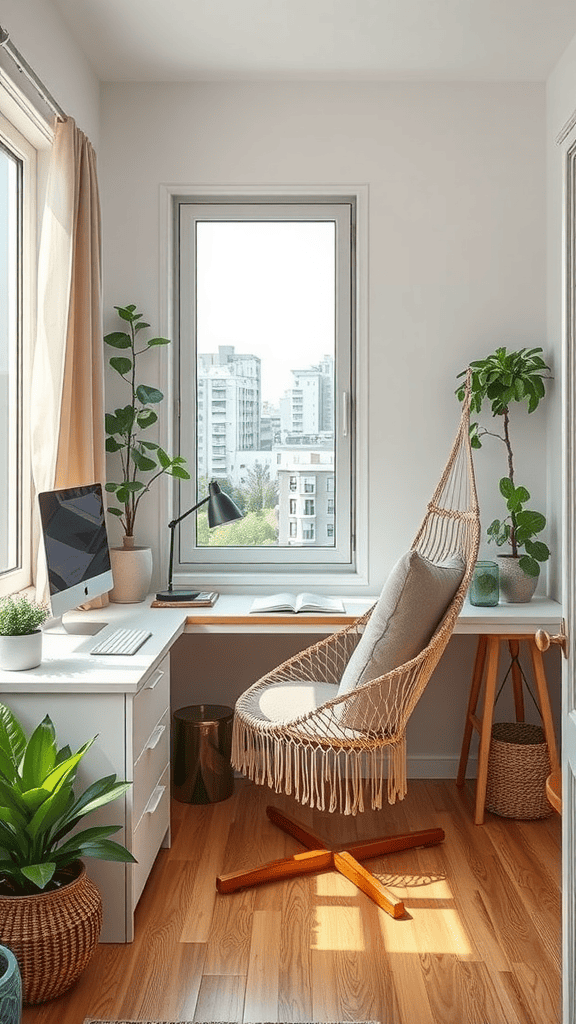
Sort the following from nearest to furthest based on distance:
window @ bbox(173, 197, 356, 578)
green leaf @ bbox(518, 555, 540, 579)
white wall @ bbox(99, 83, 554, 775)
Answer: green leaf @ bbox(518, 555, 540, 579)
white wall @ bbox(99, 83, 554, 775)
window @ bbox(173, 197, 356, 578)

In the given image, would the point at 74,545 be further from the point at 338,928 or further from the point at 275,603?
the point at 338,928

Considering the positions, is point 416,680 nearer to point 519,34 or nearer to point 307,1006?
point 307,1006

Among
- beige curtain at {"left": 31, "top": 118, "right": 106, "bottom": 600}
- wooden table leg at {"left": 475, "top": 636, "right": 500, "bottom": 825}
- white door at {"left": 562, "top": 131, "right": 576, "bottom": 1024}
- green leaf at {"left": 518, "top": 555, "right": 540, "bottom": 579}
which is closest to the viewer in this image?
white door at {"left": 562, "top": 131, "right": 576, "bottom": 1024}

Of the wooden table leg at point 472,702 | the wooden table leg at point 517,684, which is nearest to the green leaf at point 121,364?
the wooden table leg at point 472,702

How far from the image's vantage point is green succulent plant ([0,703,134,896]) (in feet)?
6.98

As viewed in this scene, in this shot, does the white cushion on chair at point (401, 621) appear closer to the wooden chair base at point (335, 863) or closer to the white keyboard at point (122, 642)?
the wooden chair base at point (335, 863)

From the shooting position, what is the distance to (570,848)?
1698 mm

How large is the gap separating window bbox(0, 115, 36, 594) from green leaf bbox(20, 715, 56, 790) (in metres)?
0.91

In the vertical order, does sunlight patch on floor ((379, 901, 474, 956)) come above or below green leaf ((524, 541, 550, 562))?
below

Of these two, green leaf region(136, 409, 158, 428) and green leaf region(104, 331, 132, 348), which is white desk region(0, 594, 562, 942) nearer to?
green leaf region(136, 409, 158, 428)

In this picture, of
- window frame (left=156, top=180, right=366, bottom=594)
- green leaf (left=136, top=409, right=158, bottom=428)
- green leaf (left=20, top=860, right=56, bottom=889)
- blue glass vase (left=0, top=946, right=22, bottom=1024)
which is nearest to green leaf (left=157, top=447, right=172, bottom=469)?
green leaf (left=136, top=409, right=158, bottom=428)

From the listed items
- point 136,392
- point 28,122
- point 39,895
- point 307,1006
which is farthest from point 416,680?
point 28,122

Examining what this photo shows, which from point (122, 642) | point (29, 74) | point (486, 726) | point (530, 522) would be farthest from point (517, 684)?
point (29, 74)

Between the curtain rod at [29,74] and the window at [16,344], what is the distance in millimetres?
160
